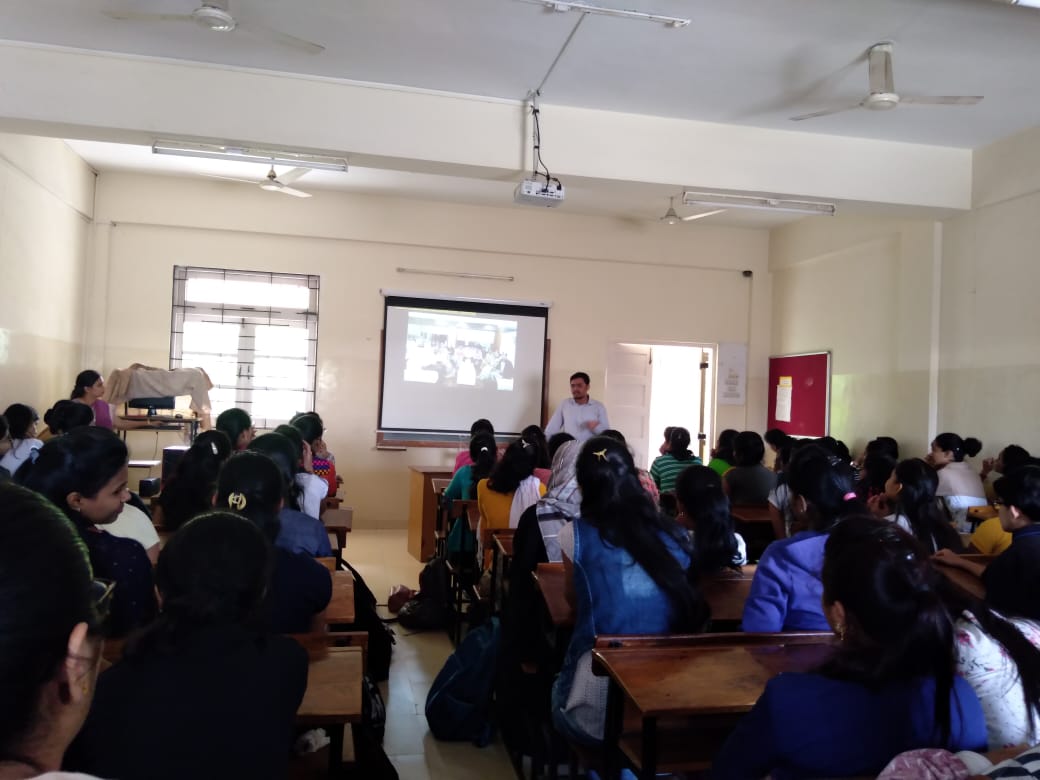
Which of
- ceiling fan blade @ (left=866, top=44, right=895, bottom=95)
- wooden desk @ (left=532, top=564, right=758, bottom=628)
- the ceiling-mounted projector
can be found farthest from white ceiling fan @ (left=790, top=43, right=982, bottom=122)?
wooden desk @ (left=532, top=564, right=758, bottom=628)

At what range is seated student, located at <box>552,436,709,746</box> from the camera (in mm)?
1956

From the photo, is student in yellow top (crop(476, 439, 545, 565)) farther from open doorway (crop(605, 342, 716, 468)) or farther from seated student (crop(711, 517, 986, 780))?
open doorway (crop(605, 342, 716, 468))

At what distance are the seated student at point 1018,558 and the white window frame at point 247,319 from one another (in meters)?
5.70

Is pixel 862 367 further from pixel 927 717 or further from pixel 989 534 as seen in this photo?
pixel 927 717

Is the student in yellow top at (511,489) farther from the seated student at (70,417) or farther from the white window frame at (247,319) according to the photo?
the white window frame at (247,319)

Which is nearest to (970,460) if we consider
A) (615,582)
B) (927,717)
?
(615,582)

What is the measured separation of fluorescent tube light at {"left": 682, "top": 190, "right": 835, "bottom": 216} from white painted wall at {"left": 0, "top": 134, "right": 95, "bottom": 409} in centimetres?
442

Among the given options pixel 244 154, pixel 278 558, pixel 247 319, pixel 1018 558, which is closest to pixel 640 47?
pixel 244 154

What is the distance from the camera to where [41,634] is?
1.93 ft

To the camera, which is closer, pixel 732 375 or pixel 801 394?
pixel 801 394

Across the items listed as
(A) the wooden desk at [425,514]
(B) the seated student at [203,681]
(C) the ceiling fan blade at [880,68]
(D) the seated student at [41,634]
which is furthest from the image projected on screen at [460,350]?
(D) the seated student at [41,634]

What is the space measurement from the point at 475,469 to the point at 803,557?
2.38m

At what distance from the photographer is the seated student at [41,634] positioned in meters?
0.58

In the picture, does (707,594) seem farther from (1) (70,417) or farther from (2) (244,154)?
(2) (244,154)
